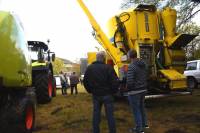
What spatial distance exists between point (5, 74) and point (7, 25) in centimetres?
95

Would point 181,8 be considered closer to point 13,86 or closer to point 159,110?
point 159,110

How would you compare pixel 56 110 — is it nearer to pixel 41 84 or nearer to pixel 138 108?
pixel 41 84

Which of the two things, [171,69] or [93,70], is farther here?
[171,69]

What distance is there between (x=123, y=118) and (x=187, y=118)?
1.71 m

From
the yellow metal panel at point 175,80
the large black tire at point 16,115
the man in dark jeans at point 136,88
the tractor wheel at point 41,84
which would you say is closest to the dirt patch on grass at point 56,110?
the tractor wheel at point 41,84

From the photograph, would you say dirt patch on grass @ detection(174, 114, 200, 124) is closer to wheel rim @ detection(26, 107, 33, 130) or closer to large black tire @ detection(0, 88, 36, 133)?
wheel rim @ detection(26, 107, 33, 130)

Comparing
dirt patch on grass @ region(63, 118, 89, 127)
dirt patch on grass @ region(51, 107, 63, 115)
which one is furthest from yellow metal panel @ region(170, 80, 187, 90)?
dirt patch on grass @ region(63, 118, 89, 127)

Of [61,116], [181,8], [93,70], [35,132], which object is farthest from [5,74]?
[181,8]

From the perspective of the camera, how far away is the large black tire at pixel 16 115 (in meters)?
7.48

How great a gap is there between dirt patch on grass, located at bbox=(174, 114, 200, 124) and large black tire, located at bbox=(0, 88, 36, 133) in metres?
4.15

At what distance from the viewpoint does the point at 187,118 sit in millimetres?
11102

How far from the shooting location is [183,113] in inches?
476

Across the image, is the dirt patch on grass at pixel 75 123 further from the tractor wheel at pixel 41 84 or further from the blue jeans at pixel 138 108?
the tractor wheel at pixel 41 84

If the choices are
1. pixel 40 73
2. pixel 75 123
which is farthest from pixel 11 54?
pixel 40 73
